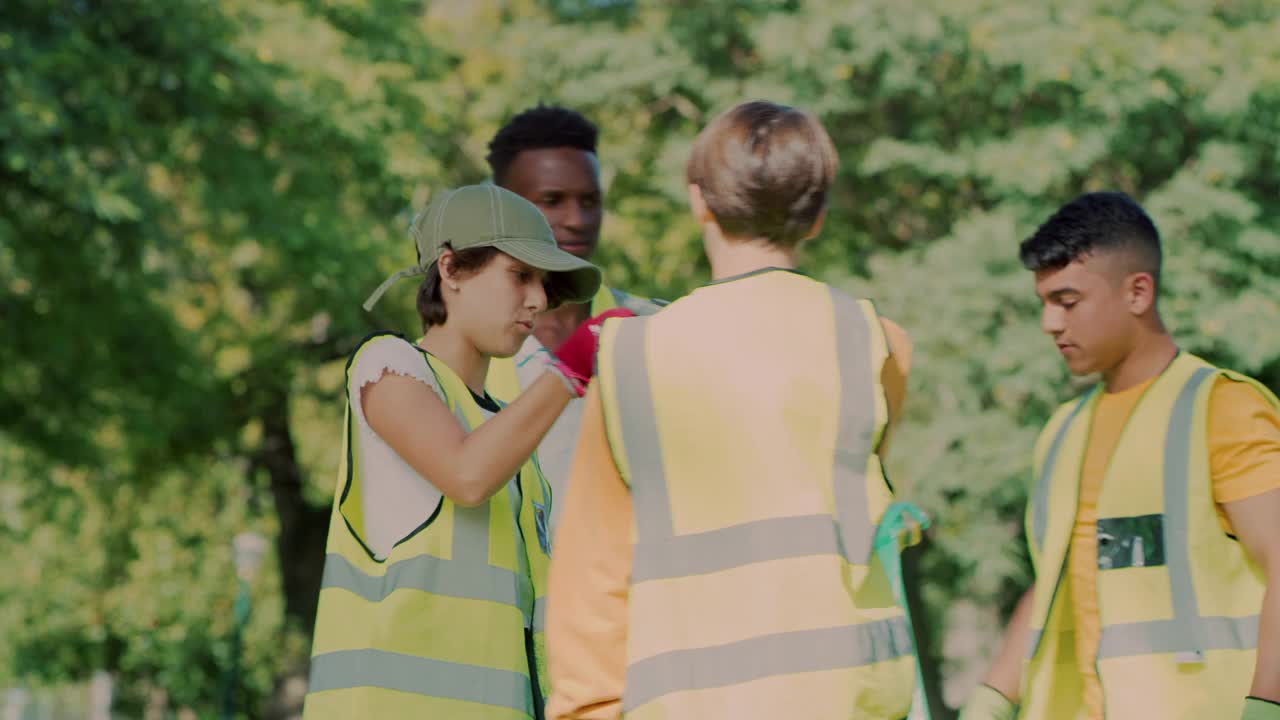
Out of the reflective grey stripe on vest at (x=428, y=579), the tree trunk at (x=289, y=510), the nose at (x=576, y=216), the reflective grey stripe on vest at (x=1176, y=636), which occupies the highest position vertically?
the tree trunk at (x=289, y=510)

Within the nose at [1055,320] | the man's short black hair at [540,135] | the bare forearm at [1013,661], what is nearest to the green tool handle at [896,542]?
the bare forearm at [1013,661]

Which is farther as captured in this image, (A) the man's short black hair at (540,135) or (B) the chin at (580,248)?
(A) the man's short black hair at (540,135)

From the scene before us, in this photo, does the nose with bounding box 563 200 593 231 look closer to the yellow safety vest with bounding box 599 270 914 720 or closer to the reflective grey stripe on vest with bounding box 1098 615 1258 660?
the reflective grey stripe on vest with bounding box 1098 615 1258 660

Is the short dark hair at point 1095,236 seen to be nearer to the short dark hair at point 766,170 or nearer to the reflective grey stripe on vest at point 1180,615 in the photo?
the reflective grey stripe on vest at point 1180,615

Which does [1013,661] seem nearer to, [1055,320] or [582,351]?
[1055,320]

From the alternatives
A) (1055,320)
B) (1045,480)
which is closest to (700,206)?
(1055,320)

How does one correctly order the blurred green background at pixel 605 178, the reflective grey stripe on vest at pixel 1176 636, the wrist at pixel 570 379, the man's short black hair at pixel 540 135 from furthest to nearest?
→ the blurred green background at pixel 605 178 → the man's short black hair at pixel 540 135 → the reflective grey stripe on vest at pixel 1176 636 → the wrist at pixel 570 379

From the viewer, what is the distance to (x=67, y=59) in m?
11.1

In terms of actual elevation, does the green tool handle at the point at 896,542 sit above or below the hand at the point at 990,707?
below

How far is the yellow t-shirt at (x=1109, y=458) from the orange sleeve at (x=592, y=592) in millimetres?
1857

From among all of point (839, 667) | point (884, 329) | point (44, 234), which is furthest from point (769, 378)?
point (44, 234)

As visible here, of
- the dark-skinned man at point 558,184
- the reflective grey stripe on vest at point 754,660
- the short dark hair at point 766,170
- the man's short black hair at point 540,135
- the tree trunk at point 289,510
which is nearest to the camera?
the reflective grey stripe on vest at point 754,660

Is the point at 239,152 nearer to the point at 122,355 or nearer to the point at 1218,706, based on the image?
the point at 122,355

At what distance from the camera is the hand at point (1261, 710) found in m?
3.33
